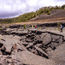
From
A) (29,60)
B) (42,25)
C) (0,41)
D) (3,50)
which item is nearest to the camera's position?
(29,60)

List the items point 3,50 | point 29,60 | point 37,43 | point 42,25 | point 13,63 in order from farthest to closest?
point 42,25 → point 37,43 → point 3,50 → point 29,60 → point 13,63

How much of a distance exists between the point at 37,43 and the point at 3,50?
14.8 feet

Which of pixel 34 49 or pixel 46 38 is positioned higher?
pixel 46 38

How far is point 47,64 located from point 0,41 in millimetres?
5396

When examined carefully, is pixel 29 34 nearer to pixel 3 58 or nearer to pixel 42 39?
pixel 42 39

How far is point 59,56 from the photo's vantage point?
13.9 metres

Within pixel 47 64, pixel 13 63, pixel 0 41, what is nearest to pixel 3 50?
pixel 0 41

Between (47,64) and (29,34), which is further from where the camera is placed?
(29,34)

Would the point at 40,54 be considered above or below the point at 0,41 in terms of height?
below

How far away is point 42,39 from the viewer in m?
16.8

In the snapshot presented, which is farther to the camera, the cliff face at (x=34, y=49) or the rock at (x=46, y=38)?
the rock at (x=46, y=38)

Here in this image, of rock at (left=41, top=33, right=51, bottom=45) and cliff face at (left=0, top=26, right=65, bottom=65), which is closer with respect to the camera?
cliff face at (left=0, top=26, right=65, bottom=65)

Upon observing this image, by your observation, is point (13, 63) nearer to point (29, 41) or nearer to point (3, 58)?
point (3, 58)

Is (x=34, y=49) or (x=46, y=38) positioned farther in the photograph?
(x=46, y=38)
